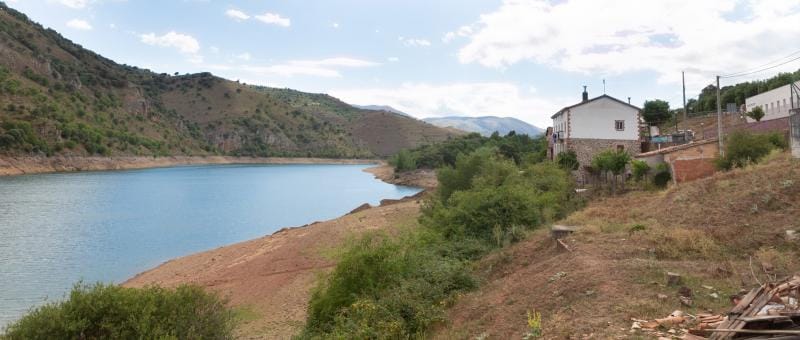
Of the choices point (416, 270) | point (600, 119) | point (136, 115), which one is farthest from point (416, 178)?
point (136, 115)

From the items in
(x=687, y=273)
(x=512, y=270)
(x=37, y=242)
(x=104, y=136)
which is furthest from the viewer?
(x=104, y=136)

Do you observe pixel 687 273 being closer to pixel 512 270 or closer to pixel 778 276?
pixel 778 276

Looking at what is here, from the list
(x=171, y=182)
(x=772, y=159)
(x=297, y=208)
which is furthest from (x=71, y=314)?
(x=171, y=182)

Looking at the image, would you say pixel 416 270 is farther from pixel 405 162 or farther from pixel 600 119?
pixel 405 162

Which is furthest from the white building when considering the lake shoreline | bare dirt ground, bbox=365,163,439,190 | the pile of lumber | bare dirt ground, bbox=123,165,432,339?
the lake shoreline

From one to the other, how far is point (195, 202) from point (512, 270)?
47162mm

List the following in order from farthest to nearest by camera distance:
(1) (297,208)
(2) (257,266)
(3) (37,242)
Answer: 1. (1) (297,208)
2. (3) (37,242)
3. (2) (257,266)

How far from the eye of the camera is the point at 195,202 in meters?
54.2

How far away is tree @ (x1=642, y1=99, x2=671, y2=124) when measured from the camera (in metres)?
53.9

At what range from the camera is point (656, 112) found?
177ft

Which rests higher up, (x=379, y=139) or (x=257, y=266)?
(x=379, y=139)

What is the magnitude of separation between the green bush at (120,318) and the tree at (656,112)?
53032 mm

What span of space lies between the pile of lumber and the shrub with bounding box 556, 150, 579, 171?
30613mm

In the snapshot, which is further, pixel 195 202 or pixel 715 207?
pixel 195 202
